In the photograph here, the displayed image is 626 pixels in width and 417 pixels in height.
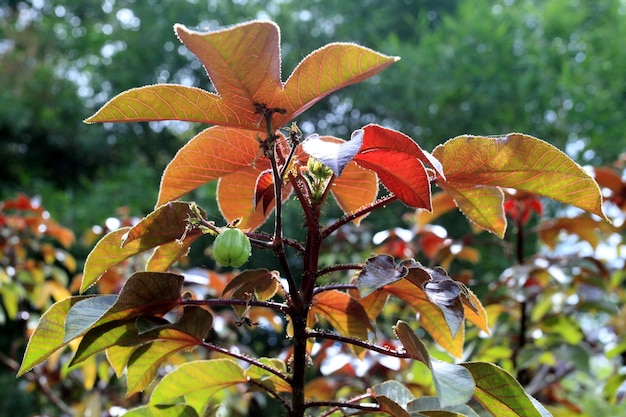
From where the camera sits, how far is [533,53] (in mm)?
4391

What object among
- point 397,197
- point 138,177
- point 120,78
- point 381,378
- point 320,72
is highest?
point 320,72

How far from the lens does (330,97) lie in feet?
16.1

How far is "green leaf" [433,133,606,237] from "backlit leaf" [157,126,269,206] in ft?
0.61

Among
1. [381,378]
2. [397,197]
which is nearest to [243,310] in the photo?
[397,197]

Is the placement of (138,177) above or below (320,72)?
below

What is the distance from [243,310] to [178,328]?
2.7 inches

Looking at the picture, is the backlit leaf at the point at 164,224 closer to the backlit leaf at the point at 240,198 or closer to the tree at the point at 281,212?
the tree at the point at 281,212

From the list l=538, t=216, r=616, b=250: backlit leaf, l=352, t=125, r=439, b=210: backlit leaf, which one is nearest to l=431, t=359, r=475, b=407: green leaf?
l=352, t=125, r=439, b=210: backlit leaf

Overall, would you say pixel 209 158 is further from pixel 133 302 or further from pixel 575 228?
pixel 575 228

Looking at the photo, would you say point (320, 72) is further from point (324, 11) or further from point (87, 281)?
point (324, 11)

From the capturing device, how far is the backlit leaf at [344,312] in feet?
2.23

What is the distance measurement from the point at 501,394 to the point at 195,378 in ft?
1.06

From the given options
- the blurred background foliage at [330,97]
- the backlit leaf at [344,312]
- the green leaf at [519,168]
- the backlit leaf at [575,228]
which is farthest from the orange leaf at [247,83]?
the blurred background foliage at [330,97]

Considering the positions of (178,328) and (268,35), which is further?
(178,328)
